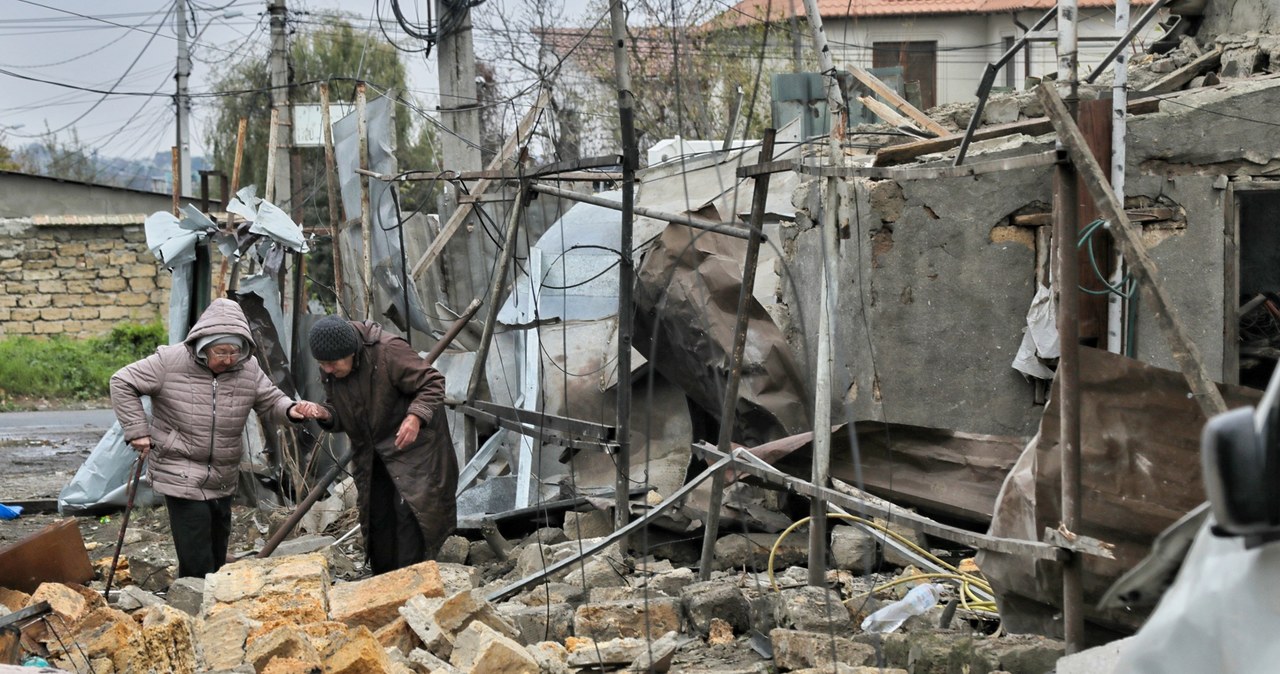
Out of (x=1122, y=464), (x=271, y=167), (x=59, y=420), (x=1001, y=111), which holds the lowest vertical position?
(x=59, y=420)

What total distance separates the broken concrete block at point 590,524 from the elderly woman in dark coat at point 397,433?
0.87 metres

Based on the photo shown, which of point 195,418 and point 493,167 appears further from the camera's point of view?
point 493,167

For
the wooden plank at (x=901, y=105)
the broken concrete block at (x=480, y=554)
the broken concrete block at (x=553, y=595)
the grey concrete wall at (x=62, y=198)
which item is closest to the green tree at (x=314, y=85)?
the grey concrete wall at (x=62, y=198)

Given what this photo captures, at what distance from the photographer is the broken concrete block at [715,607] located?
5266mm

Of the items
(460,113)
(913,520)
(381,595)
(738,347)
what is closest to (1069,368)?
(913,520)

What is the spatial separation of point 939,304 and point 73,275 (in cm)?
1803

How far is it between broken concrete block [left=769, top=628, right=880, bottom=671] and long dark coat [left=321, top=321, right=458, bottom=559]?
2476 millimetres

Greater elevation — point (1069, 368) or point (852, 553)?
point (1069, 368)

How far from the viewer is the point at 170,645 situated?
15.5 feet

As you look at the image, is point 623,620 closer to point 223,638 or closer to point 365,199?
point 223,638

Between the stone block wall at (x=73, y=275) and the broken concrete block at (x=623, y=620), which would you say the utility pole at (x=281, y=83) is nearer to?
the stone block wall at (x=73, y=275)

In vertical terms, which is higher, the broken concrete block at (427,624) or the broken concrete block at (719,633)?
the broken concrete block at (427,624)

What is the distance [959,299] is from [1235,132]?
69.7 inches

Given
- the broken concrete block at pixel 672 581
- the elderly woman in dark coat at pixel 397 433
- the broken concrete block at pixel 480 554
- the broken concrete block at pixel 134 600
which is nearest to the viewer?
the broken concrete block at pixel 672 581
